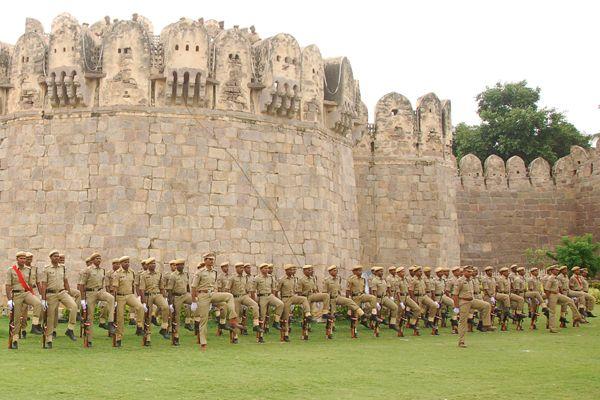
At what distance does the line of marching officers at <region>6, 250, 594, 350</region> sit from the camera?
13320 millimetres

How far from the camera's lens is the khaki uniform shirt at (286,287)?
51.6ft

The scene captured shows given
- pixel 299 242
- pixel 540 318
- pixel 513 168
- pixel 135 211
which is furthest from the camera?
pixel 513 168

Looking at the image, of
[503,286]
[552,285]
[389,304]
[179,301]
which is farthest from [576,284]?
[179,301]

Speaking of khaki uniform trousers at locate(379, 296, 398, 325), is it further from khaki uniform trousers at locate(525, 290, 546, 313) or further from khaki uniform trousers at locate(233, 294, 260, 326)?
khaki uniform trousers at locate(525, 290, 546, 313)

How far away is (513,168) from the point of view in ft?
93.6

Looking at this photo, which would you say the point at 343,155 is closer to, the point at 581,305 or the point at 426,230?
the point at 426,230

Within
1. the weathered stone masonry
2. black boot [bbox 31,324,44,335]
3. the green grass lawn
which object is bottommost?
the green grass lawn

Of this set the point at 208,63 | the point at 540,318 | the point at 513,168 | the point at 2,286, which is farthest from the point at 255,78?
the point at 513,168

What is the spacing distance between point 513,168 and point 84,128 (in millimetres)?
16073

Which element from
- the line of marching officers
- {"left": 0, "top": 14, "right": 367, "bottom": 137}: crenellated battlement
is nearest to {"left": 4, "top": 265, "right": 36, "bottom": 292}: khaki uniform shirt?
the line of marching officers

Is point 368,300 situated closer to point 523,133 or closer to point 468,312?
point 468,312

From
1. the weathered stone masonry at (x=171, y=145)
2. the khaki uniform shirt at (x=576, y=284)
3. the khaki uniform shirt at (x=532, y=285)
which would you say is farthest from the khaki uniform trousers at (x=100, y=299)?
the khaki uniform shirt at (x=576, y=284)

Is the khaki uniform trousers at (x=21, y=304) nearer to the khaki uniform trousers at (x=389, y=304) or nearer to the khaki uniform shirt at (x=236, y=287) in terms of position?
the khaki uniform shirt at (x=236, y=287)

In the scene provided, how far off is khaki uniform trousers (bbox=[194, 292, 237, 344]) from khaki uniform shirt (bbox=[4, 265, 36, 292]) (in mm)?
2708
